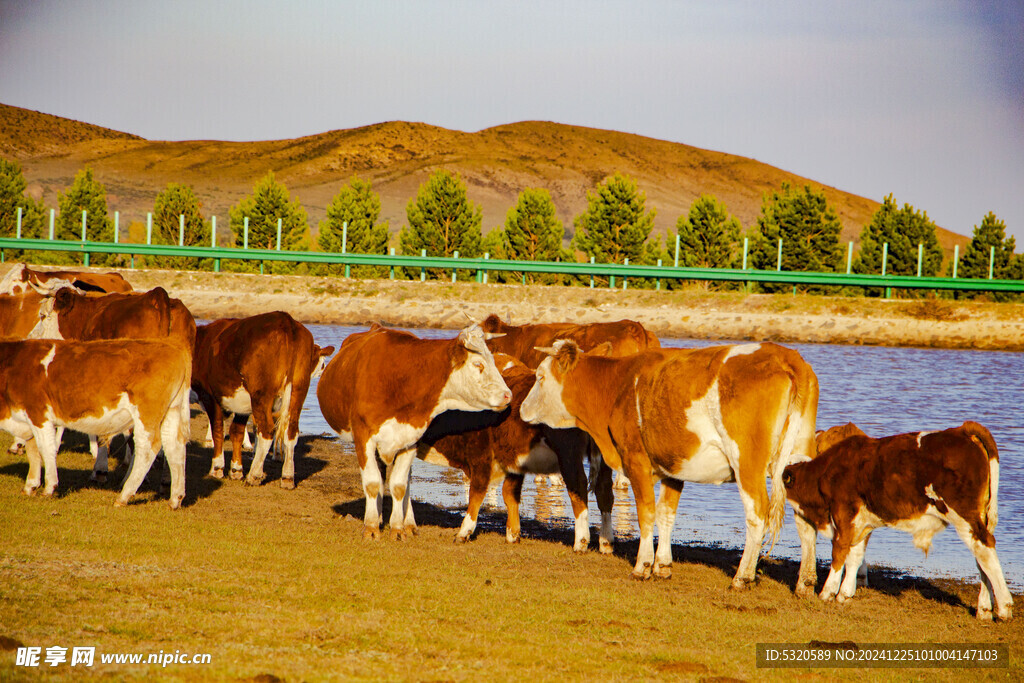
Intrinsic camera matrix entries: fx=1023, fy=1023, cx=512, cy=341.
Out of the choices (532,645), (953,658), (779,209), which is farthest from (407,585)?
(779,209)

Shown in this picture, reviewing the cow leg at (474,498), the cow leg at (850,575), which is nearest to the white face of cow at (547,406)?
the cow leg at (474,498)

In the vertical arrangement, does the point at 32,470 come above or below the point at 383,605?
above

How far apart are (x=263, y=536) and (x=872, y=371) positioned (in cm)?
2586

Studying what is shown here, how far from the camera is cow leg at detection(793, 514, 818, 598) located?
8.23 m

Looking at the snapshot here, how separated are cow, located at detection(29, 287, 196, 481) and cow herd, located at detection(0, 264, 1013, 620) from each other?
0.04 meters

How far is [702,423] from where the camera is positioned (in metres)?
8.45

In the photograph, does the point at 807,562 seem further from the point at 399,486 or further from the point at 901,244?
the point at 901,244

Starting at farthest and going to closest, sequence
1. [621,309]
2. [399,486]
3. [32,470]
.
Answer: [621,309] < [32,470] < [399,486]

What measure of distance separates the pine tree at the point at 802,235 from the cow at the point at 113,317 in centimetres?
5109

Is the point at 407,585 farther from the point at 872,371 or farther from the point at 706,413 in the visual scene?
the point at 872,371

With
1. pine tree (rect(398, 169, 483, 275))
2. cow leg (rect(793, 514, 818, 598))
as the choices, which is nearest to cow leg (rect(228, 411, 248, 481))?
cow leg (rect(793, 514, 818, 598))

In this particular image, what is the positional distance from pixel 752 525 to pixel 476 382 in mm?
2697

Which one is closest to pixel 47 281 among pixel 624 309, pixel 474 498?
pixel 474 498

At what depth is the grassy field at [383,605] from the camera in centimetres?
584
